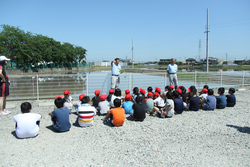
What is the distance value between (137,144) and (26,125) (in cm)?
228

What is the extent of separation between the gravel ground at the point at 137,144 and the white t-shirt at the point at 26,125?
0.47ft

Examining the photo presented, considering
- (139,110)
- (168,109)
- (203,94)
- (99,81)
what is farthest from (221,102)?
(99,81)

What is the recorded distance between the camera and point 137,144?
3.38 m

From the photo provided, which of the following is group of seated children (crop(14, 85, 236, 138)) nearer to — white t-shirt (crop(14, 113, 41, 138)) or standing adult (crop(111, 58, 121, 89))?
white t-shirt (crop(14, 113, 41, 138))

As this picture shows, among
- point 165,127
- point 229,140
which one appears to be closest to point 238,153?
point 229,140

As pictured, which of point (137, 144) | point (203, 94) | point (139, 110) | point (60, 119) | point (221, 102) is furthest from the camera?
point (203, 94)

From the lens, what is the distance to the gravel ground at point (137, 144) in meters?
2.80

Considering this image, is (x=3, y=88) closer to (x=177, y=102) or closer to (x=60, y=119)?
(x=60, y=119)

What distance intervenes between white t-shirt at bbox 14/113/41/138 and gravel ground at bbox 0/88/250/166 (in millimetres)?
144

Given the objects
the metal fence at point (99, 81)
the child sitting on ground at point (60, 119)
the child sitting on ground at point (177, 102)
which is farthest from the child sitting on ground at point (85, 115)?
the metal fence at point (99, 81)

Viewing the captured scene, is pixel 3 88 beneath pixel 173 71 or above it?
beneath

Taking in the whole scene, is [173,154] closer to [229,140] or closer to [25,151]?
[229,140]

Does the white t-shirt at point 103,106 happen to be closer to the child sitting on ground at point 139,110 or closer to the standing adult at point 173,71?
the child sitting on ground at point 139,110

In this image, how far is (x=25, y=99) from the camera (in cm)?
742
